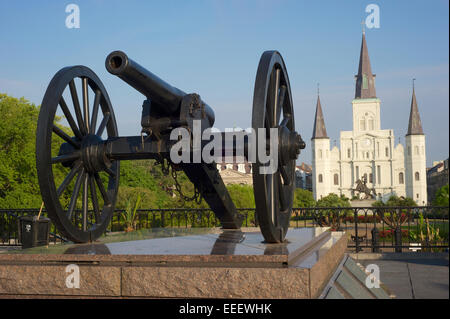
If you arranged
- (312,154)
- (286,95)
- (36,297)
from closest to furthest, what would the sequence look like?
(36,297), (286,95), (312,154)

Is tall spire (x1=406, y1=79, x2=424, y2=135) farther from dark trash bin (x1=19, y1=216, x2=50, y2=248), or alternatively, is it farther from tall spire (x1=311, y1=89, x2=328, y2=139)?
dark trash bin (x1=19, y1=216, x2=50, y2=248)

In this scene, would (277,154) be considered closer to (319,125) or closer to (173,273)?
(173,273)

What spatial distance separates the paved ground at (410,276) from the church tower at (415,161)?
258 ft

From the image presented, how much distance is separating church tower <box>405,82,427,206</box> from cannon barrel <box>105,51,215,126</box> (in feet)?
271

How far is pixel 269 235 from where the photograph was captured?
411cm

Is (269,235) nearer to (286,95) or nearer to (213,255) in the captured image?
(213,255)

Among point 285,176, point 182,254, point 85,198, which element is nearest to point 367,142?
point 285,176

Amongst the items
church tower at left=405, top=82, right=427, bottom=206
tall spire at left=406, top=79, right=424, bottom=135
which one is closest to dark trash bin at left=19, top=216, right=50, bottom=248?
church tower at left=405, top=82, right=427, bottom=206

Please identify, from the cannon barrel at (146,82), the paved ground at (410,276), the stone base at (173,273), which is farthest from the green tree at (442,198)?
the stone base at (173,273)

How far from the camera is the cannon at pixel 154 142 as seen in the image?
4.04 meters

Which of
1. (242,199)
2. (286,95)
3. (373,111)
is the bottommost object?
(242,199)

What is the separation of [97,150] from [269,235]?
80.6 inches

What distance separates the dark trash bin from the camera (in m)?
6.73
